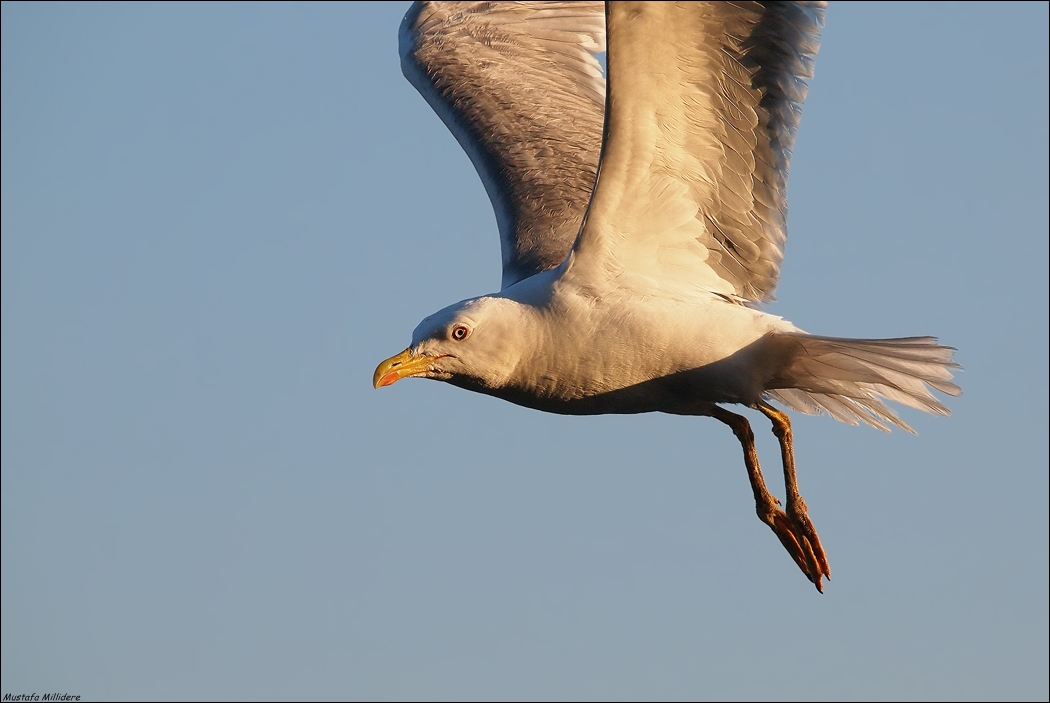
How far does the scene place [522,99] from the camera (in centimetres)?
1204

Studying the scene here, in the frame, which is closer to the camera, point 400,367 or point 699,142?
point 400,367

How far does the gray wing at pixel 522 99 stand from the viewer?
10.6 metres

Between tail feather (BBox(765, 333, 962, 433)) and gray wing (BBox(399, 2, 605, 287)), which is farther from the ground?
gray wing (BBox(399, 2, 605, 287))

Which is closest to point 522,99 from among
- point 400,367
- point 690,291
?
point 690,291

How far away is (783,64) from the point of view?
8438 mm

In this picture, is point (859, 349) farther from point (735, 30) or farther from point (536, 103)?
point (536, 103)

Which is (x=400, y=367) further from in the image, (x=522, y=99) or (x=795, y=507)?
(x=522, y=99)

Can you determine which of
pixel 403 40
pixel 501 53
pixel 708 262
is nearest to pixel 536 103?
pixel 501 53

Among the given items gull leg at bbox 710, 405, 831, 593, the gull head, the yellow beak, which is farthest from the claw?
the yellow beak

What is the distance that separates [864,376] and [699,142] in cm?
171

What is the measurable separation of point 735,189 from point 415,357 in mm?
2299

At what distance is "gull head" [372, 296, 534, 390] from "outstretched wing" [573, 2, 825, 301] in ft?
2.19

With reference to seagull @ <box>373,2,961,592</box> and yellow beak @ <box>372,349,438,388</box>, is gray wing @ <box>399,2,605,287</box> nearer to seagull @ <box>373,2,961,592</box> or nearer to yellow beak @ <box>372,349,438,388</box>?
seagull @ <box>373,2,961,592</box>

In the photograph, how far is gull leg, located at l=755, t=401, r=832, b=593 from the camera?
927 cm
